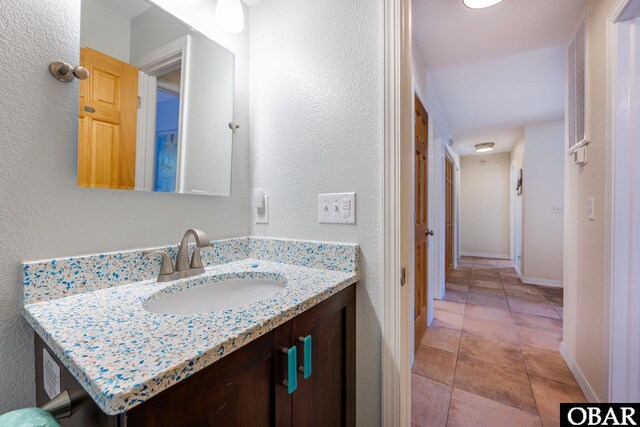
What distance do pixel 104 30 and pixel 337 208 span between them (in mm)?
943

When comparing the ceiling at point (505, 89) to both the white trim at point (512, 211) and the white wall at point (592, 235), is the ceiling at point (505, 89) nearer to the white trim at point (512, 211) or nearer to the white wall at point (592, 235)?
the white wall at point (592, 235)

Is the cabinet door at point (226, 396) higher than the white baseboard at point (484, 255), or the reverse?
the cabinet door at point (226, 396)

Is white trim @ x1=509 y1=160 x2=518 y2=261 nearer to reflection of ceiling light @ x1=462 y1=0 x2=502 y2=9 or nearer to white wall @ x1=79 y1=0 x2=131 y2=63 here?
reflection of ceiling light @ x1=462 y1=0 x2=502 y2=9

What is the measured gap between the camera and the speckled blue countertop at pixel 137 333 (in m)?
0.40

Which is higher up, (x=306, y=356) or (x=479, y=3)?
(x=479, y=3)

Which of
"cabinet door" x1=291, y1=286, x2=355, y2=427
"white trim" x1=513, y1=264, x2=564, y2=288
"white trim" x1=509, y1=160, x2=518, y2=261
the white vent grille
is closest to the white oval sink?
"cabinet door" x1=291, y1=286, x2=355, y2=427

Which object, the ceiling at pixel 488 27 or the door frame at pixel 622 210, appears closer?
the door frame at pixel 622 210

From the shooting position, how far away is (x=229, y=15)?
113 cm

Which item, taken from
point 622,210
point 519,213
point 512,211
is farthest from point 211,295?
point 512,211

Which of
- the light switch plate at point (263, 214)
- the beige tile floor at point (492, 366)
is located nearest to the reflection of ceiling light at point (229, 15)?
the light switch plate at point (263, 214)

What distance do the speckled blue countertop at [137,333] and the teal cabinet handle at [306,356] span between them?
3.0 inches

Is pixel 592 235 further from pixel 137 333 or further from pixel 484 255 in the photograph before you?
pixel 484 255

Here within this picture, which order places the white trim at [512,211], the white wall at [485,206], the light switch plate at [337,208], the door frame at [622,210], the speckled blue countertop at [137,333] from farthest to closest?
the white wall at [485,206]
the white trim at [512,211]
the door frame at [622,210]
the light switch plate at [337,208]
the speckled blue countertop at [137,333]

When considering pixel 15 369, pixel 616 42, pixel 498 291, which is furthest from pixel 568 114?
pixel 15 369
